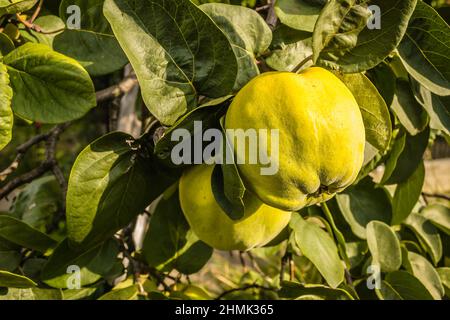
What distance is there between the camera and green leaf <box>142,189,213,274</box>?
0.88 metres

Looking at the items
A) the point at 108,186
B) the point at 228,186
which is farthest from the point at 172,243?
the point at 228,186

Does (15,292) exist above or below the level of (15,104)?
below

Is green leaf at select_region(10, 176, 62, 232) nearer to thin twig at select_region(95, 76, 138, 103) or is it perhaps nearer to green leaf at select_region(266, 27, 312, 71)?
thin twig at select_region(95, 76, 138, 103)

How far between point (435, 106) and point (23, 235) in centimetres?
58

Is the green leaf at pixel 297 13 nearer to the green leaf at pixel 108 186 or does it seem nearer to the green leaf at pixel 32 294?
the green leaf at pixel 108 186

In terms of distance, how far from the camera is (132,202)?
0.71 metres

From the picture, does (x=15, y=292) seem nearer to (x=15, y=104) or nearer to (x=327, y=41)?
(x=15, y=104)

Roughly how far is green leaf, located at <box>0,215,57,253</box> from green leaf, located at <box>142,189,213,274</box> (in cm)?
15

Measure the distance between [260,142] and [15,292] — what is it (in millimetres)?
425

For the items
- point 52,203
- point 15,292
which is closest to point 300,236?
point 15,292

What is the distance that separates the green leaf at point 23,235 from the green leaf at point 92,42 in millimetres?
225

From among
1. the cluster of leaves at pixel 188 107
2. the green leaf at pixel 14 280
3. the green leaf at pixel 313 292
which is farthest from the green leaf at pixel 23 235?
the green leaf at pixel 313 292

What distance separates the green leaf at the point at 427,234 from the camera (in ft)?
3.32

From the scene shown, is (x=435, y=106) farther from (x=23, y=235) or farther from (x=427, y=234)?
(x=23, y=235)
